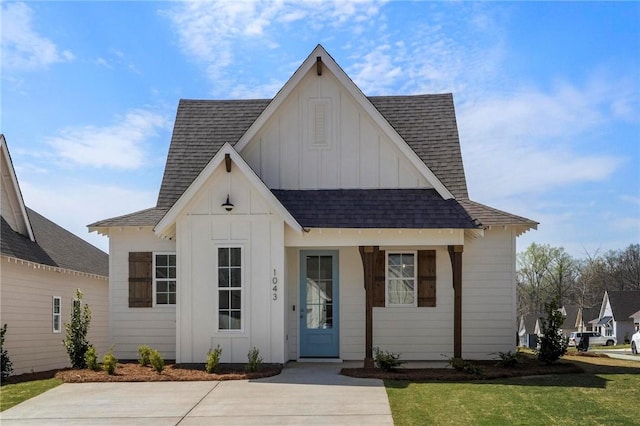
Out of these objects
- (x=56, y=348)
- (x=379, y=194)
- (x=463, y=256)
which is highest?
(x=379, y=194)

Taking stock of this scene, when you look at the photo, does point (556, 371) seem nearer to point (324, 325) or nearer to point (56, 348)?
point (324, 325)

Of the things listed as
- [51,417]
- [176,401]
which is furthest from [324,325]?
[51,417]

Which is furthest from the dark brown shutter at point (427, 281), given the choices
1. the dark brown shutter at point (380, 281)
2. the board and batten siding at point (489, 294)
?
the dark brown shutter at point (380, 281)

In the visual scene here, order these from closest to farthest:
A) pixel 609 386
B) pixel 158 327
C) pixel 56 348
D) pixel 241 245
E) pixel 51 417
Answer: pixel 51 417 < pixel 609 386 < pixel 241 245 < pixel 158 327 < pixel 56 348

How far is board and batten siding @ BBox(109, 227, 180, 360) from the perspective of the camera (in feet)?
52.7

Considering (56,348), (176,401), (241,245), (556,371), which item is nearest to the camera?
(176,401)

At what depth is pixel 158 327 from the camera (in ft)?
52.8

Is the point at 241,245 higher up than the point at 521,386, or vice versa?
the point at 241,245

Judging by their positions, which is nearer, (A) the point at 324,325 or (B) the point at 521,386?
(B) the point at 521,386

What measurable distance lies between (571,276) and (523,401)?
233 ft

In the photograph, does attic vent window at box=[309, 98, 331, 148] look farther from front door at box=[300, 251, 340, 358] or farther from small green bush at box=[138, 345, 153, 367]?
small green bush at box=[138, 345, 153, 367]

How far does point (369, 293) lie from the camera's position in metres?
13.7

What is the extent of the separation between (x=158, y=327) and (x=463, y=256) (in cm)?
747

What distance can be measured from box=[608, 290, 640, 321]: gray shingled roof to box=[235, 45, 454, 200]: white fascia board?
5340 centimetres
